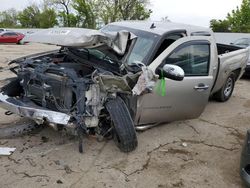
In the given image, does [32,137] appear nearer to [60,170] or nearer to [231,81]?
[60,170]

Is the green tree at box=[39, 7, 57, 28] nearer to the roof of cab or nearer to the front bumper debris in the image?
the roof of cab

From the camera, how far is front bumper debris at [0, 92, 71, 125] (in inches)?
153

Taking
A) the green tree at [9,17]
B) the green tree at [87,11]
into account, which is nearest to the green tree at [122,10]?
the green tree at [87,11]

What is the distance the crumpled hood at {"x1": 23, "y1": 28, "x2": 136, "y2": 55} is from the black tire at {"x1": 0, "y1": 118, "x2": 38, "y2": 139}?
139 centimetres

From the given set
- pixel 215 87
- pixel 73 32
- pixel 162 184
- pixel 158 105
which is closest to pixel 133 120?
pixel 158 105

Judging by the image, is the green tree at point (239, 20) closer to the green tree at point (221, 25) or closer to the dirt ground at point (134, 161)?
the green tree at point (221, 25)

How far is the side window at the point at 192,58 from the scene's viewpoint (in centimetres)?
482

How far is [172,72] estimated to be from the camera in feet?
13.9

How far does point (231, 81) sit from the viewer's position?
743 centimetres

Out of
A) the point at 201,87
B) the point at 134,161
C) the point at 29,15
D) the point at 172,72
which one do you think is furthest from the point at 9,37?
the point at 29,15

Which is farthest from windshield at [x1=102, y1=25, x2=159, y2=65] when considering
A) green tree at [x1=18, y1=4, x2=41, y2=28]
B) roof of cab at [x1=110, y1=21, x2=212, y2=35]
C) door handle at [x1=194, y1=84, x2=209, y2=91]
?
green tree at [x1=18, y1=4, x2=41, y2=28]

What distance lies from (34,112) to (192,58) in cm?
266

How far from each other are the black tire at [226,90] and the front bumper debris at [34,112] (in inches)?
174

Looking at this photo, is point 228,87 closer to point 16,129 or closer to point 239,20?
point 16,129
